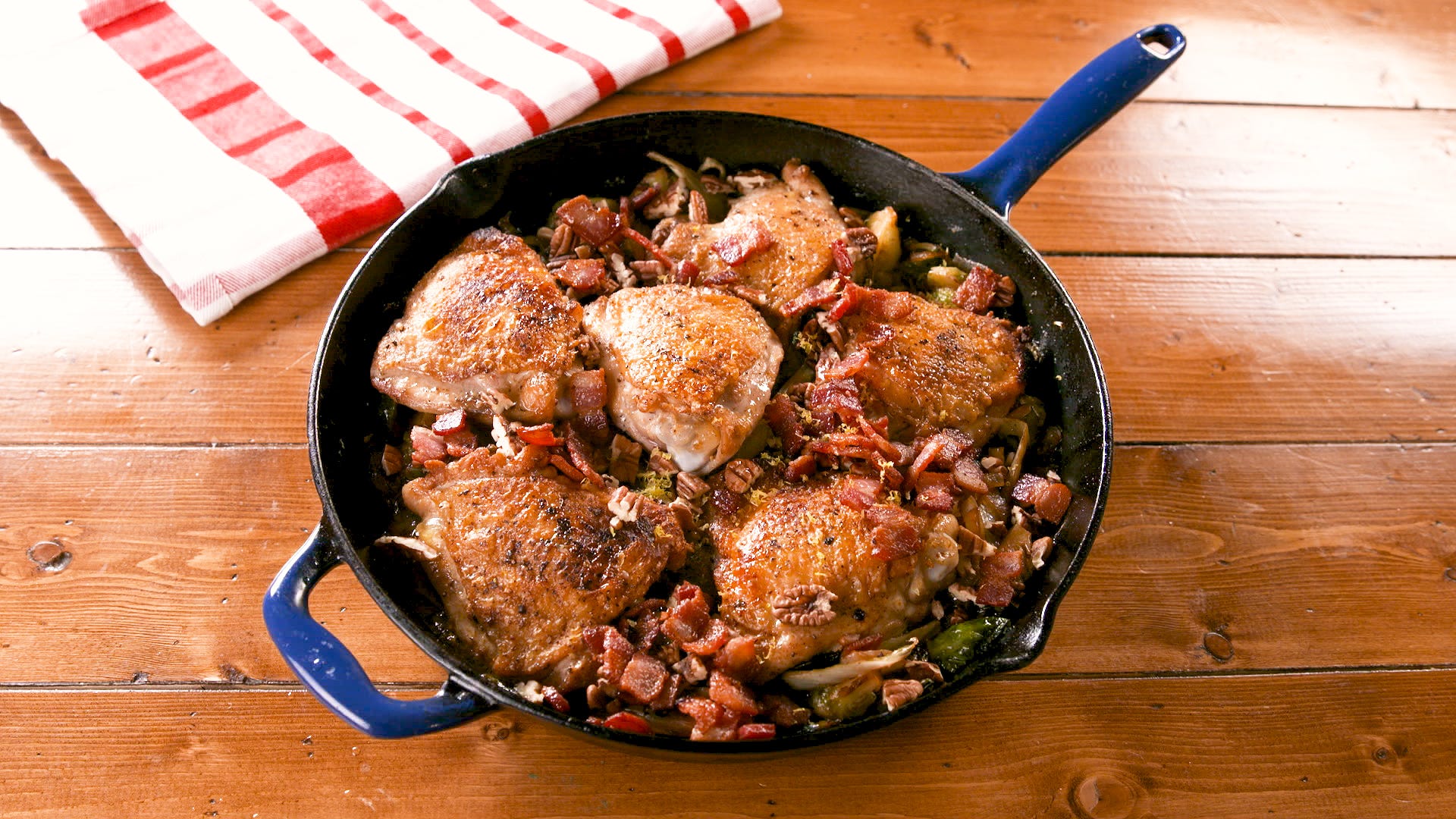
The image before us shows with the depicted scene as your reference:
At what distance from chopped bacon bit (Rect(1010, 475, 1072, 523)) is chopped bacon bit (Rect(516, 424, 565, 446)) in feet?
3.53

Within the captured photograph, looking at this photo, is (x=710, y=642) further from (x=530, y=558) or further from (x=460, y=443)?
(x=460, y=443)

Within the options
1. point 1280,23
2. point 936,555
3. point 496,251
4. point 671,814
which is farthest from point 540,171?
point 1280,23

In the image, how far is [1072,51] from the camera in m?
3.86

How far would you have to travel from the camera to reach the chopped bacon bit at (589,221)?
8.42ft

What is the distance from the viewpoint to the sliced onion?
→ 1996mm

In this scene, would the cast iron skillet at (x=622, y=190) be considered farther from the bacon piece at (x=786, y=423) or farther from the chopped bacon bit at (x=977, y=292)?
the bacon piece at (x=786, y=423)

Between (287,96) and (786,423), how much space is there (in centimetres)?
219

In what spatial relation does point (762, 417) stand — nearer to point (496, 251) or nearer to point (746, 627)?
point (746, 627)

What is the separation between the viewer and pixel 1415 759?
2367 mm

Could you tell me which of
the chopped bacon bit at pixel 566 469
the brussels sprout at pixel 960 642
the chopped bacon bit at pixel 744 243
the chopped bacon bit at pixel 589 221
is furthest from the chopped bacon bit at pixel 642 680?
the chopped bacon bit at pixel 589 221

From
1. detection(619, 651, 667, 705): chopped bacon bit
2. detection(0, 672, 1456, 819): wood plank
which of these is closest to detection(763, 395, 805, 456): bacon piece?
detection(619, 651, 667, 705): chopped bacon bit

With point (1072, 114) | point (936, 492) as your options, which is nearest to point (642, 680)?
point (936, 492)

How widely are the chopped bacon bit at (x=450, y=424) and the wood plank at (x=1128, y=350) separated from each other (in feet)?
2.33

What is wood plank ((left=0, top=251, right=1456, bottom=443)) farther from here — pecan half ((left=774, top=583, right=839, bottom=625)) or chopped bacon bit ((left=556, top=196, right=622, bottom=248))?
pecan half ((left=774, top=583, right=839, bottom=625))
